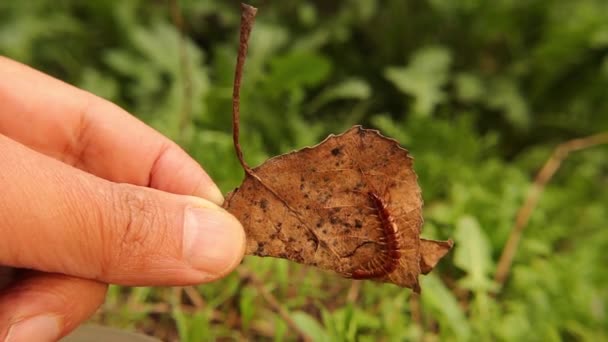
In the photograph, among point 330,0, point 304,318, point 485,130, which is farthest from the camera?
point 330,0

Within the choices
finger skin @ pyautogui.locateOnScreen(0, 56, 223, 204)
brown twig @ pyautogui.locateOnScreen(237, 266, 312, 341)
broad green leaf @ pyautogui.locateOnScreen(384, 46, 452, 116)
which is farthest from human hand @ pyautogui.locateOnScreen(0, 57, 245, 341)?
broad green leaf @ pyautogui.locateOnScreen(384, 46, 452, 116)

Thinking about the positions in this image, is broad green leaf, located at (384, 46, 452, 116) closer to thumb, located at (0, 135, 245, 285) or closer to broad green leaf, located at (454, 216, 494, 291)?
broad green leaf, located at (454, 216, 494, 291)

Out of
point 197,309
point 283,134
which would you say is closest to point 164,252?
point 197,309

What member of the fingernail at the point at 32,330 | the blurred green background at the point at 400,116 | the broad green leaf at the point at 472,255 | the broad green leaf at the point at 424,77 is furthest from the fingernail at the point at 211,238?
the broad green leaf at the point at 424,77

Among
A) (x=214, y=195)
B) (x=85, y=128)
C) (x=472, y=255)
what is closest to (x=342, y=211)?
(x=214, y=195)

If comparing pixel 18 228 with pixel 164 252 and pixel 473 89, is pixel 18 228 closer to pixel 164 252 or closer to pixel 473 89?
pixel 164 252

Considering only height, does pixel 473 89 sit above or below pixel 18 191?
above
